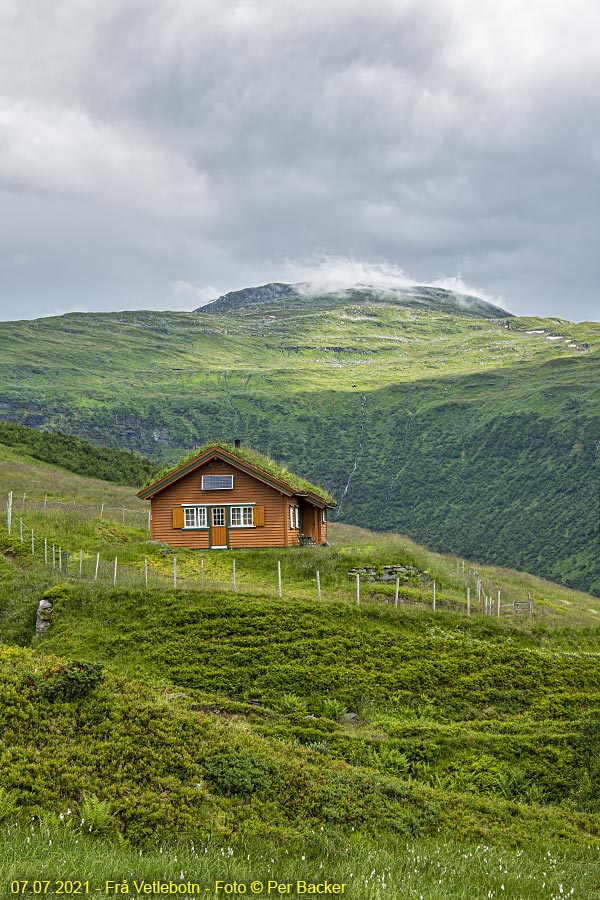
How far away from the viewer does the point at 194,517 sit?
4462 cm

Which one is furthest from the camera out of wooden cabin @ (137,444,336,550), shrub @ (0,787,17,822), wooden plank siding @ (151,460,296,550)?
wooden plank siding @ (151,460,296,550)

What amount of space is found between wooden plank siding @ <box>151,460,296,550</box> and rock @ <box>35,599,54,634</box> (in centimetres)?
1677

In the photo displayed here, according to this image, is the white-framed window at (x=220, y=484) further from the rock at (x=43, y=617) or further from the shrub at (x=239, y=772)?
the shrub at (x=239, y=772)

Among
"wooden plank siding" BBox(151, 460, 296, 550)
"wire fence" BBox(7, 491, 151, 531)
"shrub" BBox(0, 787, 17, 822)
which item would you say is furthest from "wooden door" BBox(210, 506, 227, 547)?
"shrub" BBox(0, 787, 17, 822)

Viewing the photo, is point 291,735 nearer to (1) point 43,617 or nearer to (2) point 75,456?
(1) point 43,617

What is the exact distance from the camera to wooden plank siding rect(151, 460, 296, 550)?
44406 mm

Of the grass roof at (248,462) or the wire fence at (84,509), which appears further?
the wire fence at (84,509)

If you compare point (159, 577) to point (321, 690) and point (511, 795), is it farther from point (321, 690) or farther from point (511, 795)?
point (511, 795)

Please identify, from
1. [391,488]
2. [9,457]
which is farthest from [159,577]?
[391,488]

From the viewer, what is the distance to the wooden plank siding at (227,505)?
44.4m

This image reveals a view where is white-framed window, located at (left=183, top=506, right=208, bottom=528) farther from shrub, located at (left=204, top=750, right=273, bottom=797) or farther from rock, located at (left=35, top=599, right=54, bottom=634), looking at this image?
shrub, located at (left=204, top=750, right=273, bottom=797)

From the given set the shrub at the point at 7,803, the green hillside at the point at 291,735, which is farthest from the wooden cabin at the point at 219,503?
the shrub at the point at 7,803

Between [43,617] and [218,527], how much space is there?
17.9 metres

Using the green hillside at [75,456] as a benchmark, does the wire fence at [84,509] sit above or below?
below
